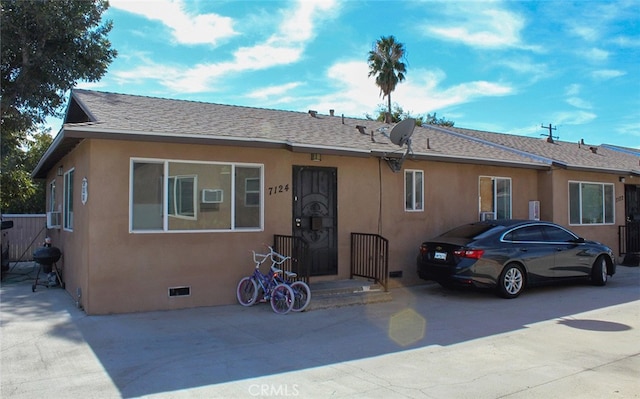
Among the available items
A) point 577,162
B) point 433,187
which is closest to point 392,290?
point 433,187

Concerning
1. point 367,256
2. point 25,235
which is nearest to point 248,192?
point 367,256

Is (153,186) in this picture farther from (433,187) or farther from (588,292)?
(588,292)

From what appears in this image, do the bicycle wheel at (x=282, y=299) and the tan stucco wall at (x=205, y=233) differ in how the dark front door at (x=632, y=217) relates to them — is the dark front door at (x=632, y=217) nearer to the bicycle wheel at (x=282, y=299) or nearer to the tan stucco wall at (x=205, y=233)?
the tan stucco wall at (x=205, y=233)

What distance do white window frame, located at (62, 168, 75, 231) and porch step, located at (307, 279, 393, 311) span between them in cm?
510

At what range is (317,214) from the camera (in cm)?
944

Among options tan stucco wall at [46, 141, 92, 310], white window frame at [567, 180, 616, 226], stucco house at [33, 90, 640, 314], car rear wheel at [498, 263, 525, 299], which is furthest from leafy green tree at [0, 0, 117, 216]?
white window frame at [567, 180, 616, 226]

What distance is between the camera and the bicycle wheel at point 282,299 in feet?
25.3

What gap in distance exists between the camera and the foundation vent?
26.1 feet

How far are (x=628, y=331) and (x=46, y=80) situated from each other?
1743 centimetres

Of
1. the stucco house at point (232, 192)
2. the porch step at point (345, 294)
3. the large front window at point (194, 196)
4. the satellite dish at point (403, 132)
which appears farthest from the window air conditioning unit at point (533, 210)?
the large front window at point (194, 196)

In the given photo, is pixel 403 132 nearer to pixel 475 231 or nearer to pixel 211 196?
pixel 475 231

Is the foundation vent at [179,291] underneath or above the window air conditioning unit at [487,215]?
underneath

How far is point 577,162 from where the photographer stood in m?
13.7

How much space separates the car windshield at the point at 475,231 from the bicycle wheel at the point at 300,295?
3355mm
